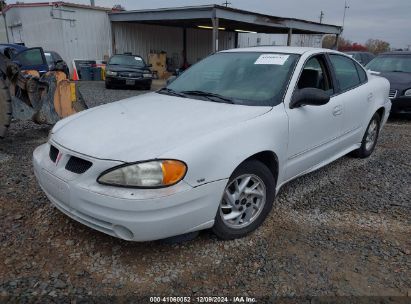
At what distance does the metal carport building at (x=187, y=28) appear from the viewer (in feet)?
51.2

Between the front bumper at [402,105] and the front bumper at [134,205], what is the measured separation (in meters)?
6.82

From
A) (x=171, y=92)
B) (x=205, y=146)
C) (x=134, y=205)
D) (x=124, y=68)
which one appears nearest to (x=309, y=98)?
(x=205, y=146)

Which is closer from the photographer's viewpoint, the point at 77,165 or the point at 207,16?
the point at 77,165

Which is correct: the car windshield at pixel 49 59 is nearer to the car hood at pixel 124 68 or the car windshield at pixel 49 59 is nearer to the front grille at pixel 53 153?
the car hood at pixel 124 68

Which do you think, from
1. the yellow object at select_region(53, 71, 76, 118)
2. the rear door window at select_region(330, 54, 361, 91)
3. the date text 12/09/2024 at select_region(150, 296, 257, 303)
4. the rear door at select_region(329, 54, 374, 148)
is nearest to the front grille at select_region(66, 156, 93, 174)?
the date text 12/09/2024 at select_region(150, 296, 257, 303)

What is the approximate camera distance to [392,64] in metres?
9.07

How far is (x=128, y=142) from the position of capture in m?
2.48

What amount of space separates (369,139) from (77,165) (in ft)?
13.6

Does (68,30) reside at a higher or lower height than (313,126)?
higher

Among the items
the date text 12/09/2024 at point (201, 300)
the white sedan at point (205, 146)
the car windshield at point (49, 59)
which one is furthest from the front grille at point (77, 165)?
the car windshield at point (49, 59)

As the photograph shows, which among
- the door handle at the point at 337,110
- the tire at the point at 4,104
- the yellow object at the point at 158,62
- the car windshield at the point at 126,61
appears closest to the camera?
the door handle at the point at 337,110

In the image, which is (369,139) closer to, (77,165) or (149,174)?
(149,174)

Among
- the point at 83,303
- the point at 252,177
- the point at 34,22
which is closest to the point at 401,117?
the point at 252,177

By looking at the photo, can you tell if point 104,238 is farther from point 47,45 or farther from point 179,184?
point 47,45
